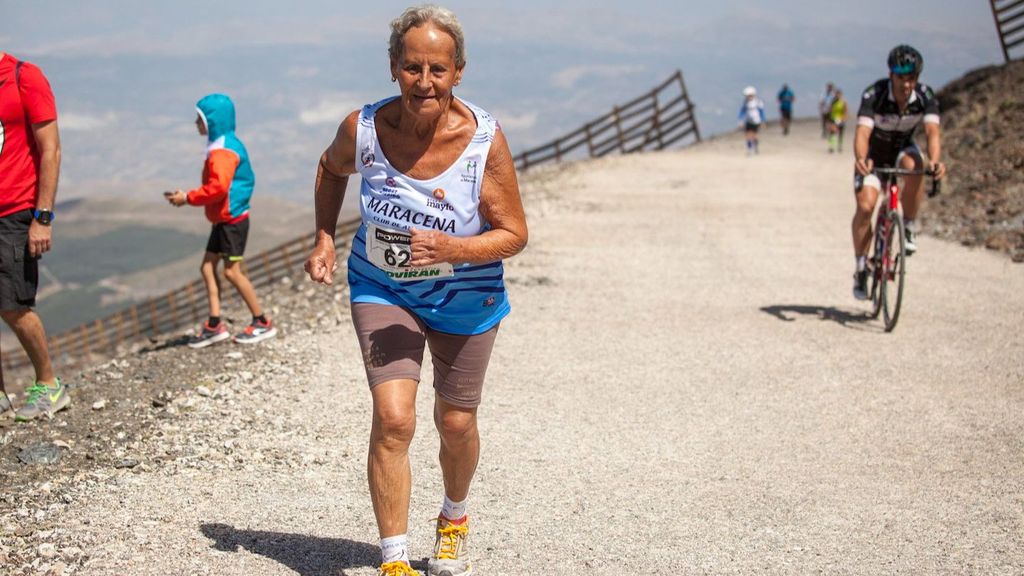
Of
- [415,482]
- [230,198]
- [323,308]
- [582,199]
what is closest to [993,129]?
[582,199]

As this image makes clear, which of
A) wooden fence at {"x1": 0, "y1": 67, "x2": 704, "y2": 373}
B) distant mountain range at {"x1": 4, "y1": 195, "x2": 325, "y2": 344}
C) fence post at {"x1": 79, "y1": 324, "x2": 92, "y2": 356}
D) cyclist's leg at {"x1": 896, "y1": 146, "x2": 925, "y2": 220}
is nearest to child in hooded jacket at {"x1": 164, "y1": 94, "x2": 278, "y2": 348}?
cyclist's leg at {"x1": 896, "y1": 146, "x2": 925, "y2": 220}

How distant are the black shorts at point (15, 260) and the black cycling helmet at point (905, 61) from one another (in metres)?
5.87

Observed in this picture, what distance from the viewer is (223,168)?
739 centimetres

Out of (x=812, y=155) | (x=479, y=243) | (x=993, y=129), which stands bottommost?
(x=812, y=155)

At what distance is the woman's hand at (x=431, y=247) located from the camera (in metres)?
3.37

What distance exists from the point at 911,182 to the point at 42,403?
6.59 metres

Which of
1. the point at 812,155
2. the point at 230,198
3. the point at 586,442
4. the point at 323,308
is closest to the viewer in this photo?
the point at 586,442

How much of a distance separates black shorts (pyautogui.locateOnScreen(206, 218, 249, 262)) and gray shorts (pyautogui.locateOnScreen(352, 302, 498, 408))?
4.15 meters

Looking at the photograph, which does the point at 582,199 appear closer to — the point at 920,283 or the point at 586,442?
the point at 920,283

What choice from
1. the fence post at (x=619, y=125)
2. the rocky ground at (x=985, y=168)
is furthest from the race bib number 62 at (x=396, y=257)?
the fence post at (x=619, y=125)

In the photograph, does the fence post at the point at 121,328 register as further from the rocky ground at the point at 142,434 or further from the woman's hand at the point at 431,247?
the woman's hand at the point at 431,247

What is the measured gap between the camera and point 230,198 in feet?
24.7

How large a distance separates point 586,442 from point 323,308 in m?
3.86

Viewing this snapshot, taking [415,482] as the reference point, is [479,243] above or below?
above
